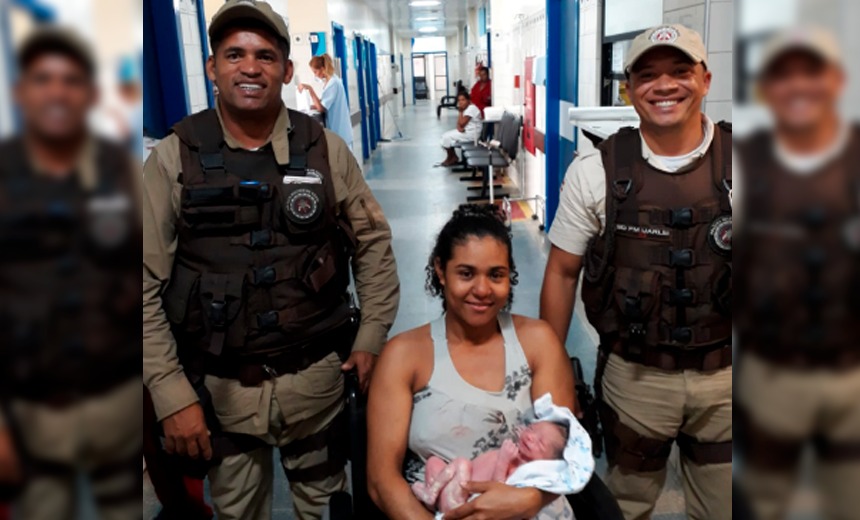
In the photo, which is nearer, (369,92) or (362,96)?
(362,96)

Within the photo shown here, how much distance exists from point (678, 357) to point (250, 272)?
1.09 m

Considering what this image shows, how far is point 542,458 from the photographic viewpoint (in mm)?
1441

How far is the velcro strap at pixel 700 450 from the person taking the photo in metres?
1.57

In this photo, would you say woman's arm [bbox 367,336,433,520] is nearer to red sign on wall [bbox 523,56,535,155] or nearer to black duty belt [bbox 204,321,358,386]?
black duty belt [bbox 204,321,358,386]

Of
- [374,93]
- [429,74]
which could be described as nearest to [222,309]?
[374,93]

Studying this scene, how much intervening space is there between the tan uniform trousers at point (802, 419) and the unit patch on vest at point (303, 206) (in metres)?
1.35

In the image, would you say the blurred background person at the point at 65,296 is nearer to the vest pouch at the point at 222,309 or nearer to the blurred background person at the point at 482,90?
the vest pouch at the point at 222,309

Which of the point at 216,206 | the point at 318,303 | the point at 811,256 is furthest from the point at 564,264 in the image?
the point at 811,256

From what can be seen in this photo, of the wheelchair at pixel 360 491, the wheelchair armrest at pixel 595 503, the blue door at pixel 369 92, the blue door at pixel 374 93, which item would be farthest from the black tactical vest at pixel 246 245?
the blue door at pixel 374 93

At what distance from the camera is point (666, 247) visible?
1.51 metres

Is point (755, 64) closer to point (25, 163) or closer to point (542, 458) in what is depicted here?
point (25, 163)

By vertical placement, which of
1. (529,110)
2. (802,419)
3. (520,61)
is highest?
(520,61)

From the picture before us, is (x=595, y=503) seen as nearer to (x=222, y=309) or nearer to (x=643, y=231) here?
(x=643, y=231)

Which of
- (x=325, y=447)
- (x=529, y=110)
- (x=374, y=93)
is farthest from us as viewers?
(x=374, y=93)
